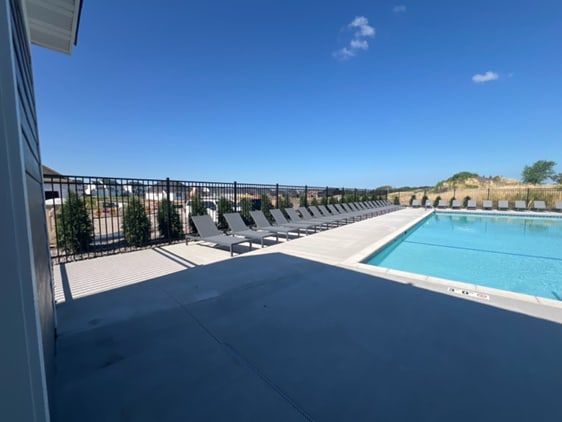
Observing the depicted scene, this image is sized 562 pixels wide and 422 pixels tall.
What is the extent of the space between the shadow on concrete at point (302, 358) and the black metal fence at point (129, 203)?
3350 millimetres

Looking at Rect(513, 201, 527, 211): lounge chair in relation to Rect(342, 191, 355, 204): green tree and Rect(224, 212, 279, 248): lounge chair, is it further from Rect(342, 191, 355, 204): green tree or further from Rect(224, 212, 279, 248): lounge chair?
Rect(224, 212, 279, 248): lounge chair

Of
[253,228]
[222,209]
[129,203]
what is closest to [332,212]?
[253,228]

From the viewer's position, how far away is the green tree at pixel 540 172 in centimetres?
4453

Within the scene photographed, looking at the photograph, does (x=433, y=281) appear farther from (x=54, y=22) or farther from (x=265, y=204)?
(x=265, y=204)

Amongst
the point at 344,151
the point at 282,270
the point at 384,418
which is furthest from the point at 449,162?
the point at 384,418

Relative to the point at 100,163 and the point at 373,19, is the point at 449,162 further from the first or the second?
the point at 100,163

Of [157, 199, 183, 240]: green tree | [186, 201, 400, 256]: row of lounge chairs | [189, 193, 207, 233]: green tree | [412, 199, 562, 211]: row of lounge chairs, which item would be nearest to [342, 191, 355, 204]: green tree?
[186, 201, 400, 256]: row of lounge chairs

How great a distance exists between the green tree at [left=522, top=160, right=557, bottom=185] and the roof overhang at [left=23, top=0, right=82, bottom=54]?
208 ft

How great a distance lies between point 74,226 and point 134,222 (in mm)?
1234

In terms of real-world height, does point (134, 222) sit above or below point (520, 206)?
above

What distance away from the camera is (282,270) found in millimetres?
4418

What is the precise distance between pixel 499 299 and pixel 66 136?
15.1 m

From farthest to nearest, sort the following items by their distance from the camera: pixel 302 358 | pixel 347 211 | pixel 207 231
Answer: pixel 347 211, pixel 207 231, pixel 302 358

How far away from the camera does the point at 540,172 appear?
45.6 metres
